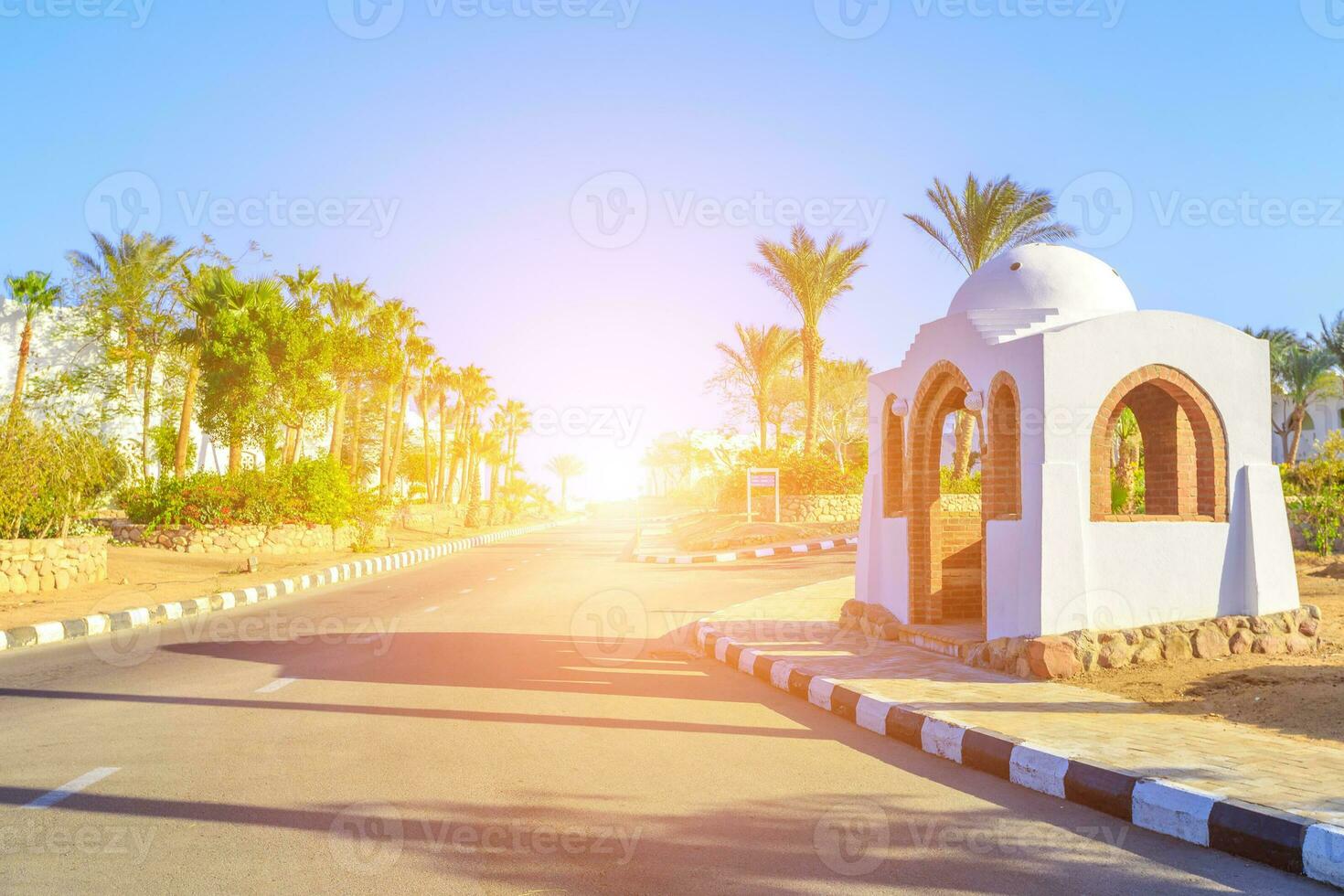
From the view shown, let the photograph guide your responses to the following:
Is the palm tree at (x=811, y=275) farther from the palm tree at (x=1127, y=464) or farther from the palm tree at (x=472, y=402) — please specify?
the palm tree at (x=472, y=402)

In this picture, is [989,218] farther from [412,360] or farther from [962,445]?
[412,360]

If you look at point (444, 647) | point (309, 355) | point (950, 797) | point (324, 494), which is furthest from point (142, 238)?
point (950, 797)

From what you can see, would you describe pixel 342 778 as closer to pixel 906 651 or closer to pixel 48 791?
pixel 48 791

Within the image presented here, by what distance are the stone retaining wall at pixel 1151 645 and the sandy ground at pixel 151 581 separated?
11959mm

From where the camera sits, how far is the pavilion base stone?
8289 millimetres

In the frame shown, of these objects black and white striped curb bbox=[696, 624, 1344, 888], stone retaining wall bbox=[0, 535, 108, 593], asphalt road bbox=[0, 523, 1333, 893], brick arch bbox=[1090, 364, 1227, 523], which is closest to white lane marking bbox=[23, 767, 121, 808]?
asphalt road bbox=[0, 523, 1333, 893]

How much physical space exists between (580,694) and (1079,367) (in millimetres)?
5072

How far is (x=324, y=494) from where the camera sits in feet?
98.4

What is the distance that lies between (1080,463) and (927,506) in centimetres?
225

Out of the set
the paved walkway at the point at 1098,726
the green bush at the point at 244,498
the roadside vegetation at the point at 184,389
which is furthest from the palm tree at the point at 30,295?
the paved walkway at the point at 1098,726

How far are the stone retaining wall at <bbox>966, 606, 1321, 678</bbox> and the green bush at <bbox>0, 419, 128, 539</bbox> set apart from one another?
49.1ft

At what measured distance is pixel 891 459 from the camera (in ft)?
38.5

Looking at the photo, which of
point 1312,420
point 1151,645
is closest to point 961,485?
point 1151,645

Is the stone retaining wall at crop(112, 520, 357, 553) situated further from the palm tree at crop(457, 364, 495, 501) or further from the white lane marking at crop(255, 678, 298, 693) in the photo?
the palm tree at crop(457, 364, 495, 501)
